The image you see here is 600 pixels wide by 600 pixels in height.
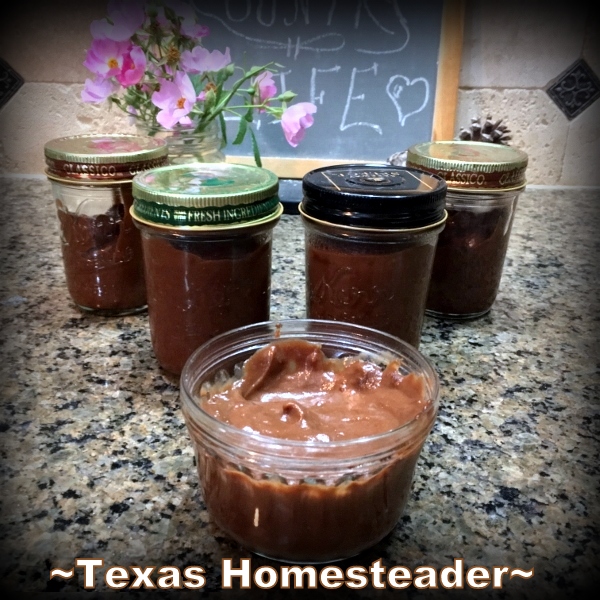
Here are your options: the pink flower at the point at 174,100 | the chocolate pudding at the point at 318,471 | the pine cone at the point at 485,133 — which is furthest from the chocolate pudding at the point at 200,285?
the pine cone at the point at 485,133

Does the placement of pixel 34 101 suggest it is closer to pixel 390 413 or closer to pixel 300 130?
pixel 300 130

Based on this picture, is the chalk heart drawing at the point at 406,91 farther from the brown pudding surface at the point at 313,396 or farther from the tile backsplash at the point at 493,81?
the brown pudding surface at the point at 313,396

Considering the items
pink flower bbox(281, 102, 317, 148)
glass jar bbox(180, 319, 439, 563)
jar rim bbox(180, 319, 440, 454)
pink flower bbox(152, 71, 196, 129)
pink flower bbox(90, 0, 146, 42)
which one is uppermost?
pink flower bbox(90, 0, 146, 42)

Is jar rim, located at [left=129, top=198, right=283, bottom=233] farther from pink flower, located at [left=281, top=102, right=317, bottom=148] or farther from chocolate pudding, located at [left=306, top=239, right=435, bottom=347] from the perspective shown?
pink flower, located at [left=281, top=102, right=317, bottom=148]

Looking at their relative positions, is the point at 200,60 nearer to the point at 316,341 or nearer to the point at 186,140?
the point at 186,140

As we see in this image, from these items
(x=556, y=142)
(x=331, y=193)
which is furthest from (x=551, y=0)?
(x=331, y=193)

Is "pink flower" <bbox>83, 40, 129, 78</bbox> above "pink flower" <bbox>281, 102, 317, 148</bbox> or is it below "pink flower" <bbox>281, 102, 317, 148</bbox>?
above

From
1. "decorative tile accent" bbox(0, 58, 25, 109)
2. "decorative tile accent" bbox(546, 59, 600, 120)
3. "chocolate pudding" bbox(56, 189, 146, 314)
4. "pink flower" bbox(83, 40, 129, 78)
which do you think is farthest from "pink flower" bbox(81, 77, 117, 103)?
"decorative tile accent" bbox(546, 59, 600, 120)
